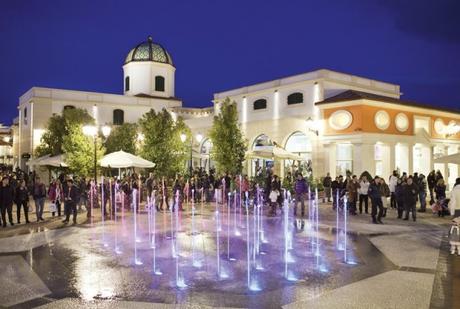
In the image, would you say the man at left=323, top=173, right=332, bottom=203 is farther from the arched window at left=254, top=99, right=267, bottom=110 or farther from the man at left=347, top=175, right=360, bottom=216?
the arched window at left=254, top=99, right=267, bottom=110

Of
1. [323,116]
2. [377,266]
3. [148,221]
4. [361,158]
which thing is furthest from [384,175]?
[377,266]

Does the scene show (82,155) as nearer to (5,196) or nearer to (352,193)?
(5,196)

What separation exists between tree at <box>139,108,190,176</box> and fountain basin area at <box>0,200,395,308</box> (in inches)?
458

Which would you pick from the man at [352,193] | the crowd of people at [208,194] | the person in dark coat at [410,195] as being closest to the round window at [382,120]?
the crowd of people at [208,194]

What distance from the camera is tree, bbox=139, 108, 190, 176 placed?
26.0 m

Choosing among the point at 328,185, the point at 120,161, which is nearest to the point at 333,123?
the point at 328,185

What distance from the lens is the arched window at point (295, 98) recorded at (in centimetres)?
2938

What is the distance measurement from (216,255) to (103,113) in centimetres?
3254

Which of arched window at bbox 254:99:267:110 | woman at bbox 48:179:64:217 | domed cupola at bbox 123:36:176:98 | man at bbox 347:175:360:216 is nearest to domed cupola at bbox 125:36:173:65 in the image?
domed cupola at bbox 123:36:176:98

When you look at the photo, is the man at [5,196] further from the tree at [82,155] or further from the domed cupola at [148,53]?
the domed cupola at [148,53]

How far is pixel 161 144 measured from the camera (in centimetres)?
2611

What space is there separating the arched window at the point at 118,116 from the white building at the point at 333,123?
377 centimetres

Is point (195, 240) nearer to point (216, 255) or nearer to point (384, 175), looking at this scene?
point (216, 255)

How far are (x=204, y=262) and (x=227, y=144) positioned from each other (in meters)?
17.5
